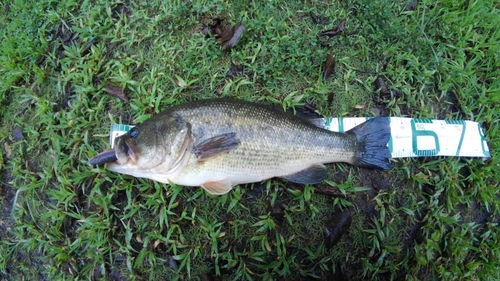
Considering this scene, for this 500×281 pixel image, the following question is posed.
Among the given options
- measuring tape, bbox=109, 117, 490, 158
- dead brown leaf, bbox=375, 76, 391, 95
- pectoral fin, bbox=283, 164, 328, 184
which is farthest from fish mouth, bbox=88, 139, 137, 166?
dead brown leaf, bbox=375, 76, 391, 95

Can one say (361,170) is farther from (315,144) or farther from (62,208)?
(62,208)

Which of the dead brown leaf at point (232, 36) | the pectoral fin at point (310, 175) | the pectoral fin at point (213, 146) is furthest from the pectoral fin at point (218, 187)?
the dead brown leaf at point (232, 36)

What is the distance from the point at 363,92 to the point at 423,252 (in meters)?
2.01

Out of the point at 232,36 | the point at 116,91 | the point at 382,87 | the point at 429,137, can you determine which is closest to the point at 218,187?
the point at 116,91

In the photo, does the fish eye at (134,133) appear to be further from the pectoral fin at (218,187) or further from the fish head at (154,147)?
the pectoral fin at (218,187)

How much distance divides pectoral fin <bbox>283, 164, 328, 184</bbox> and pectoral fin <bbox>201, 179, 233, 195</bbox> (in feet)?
2.18

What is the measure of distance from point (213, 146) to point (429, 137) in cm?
261

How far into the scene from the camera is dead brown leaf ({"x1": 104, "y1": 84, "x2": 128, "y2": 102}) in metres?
3.86

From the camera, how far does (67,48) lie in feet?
13.3

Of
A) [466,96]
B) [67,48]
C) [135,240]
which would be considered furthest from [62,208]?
[466,96]

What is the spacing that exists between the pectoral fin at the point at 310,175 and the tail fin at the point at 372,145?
419 mm

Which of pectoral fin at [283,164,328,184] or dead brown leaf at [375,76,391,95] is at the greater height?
dead brown leaf at [375,76,391,95]

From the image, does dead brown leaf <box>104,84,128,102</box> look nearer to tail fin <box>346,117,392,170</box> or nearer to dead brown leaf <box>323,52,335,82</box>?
dead brown leaf <box>323,52,335,82</box>

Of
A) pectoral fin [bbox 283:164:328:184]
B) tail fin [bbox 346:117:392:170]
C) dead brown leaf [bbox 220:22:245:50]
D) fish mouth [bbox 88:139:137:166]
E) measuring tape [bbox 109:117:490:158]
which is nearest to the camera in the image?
fish mouth [bbox 88:139:137:166]
